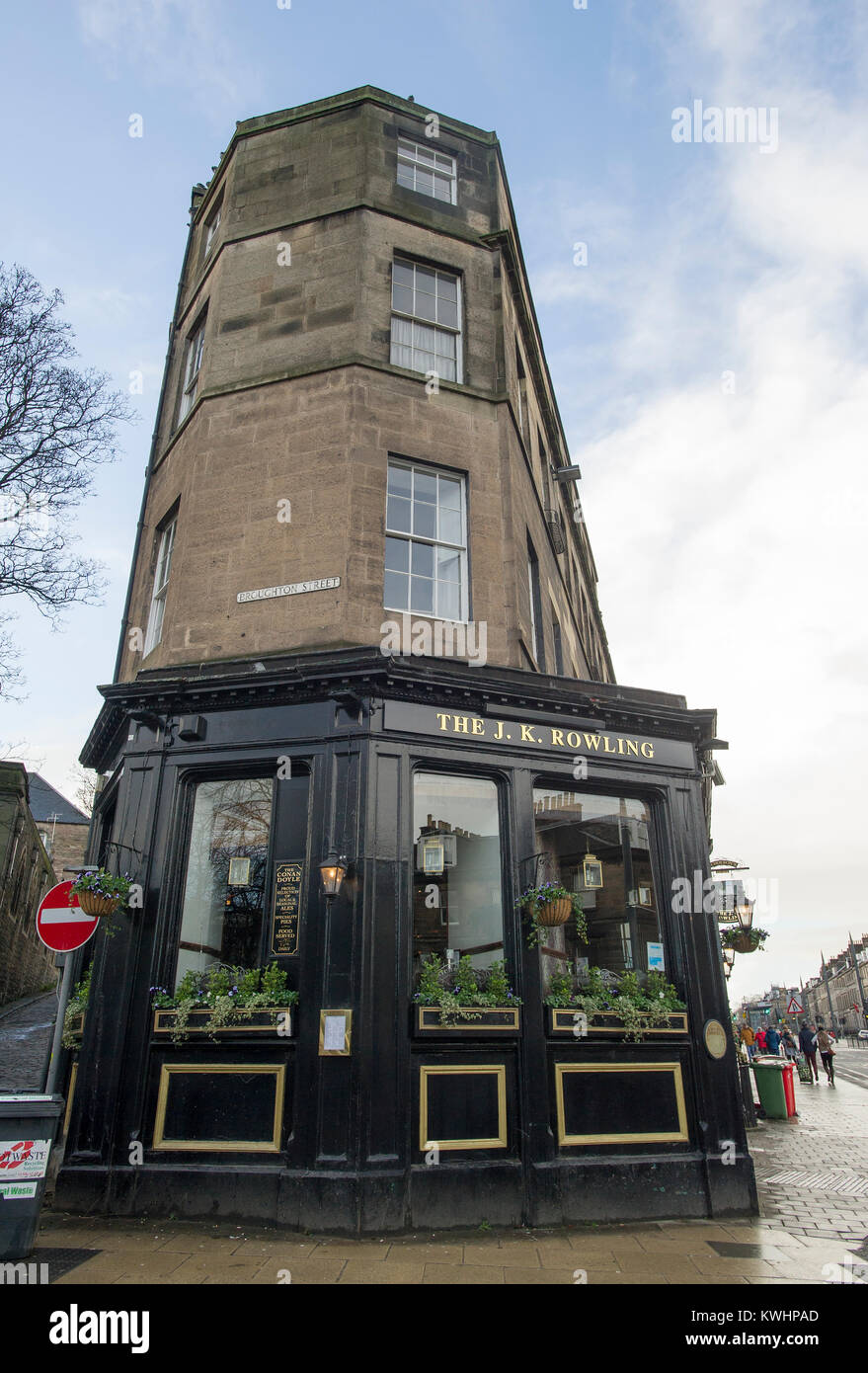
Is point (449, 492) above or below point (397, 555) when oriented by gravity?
above

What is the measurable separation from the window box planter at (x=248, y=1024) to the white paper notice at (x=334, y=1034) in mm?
434

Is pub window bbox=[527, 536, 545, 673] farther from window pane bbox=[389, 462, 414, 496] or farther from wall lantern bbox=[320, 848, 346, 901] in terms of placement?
wall lantern bbox=[320, 848, 346, 901]

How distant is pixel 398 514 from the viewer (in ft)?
36.9

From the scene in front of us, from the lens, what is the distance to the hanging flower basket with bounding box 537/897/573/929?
341 inches

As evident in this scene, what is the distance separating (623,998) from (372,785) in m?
3.73

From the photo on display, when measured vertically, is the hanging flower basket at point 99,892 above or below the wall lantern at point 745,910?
below

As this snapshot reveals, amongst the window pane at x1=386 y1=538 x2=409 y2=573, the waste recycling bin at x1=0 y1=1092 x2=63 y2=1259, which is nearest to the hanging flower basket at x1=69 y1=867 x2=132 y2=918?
the waste recycling bin at x1=0 y1=1092 x2=63 y2=1259

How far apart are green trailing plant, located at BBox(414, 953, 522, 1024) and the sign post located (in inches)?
142

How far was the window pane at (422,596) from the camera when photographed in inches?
426

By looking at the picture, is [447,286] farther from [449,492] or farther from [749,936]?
[749,936]

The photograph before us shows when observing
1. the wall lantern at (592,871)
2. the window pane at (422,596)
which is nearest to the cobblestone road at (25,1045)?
the wall lantern at (592,871)

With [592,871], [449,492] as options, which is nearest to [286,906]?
[592,871]

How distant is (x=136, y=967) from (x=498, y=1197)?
4.36 meters

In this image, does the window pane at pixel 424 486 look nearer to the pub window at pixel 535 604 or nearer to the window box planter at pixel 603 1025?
the pub window at pixel 535 604
